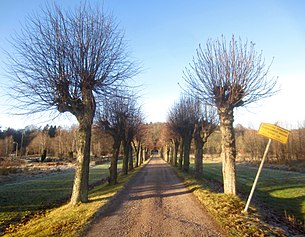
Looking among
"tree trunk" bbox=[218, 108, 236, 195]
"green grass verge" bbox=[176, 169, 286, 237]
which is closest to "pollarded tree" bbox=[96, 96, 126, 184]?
"tree trunk" bbox=[218, 108, 236, 195]

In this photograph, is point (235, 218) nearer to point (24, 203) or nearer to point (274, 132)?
point (274, 132)

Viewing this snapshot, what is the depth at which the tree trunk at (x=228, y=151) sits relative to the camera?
36.9 feet

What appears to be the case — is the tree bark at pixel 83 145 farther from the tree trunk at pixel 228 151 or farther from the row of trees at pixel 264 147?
the row of trees at pixel 264 147

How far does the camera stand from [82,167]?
10484 millimetres

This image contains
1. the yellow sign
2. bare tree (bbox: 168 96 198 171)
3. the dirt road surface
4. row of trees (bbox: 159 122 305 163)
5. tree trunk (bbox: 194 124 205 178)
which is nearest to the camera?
the dirt road surface

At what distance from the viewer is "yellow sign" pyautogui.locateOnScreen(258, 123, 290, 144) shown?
7.63 metres

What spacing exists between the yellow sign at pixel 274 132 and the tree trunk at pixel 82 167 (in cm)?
719

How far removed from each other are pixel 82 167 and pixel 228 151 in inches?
270

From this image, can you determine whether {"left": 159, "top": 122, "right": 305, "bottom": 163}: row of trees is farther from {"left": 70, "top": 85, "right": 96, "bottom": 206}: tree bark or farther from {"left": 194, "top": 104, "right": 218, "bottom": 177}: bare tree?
{"left": 70, "top": 85, "right": 96, "bottom": 206}: tree bark

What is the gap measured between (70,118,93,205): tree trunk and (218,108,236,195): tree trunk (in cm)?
650

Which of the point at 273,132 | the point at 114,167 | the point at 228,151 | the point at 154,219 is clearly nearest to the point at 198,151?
the point at 114,167

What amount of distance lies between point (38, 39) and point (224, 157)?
1021cm

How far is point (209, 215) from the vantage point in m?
→ 8.07

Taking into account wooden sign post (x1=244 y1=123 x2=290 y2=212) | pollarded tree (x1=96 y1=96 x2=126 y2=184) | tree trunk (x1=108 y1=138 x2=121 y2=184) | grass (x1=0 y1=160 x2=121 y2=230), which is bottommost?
grass (x1=0 y1=160 x2=121 y2=230)
